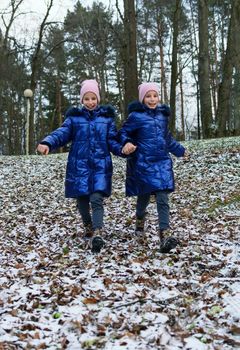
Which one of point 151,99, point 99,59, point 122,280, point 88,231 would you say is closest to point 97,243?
point 88,231

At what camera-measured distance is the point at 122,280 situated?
4.16 m

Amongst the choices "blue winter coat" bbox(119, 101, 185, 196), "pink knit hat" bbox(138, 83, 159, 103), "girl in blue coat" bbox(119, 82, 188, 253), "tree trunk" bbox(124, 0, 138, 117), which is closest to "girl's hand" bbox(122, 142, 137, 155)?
"girl in blue coat" bbox(119, 82, 188, 253)

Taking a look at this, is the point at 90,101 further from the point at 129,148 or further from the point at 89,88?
the point at 129,148

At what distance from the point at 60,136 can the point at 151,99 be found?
111cm

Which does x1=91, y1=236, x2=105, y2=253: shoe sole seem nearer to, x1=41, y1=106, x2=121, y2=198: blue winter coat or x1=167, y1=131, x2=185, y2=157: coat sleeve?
x1=41, y1=106, x2=121, y2=198: blue winter coat

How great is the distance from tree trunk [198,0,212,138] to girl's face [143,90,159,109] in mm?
10223

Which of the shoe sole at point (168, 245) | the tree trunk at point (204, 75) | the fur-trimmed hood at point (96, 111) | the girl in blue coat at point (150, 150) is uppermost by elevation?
the tree trunk at point (204, 75)

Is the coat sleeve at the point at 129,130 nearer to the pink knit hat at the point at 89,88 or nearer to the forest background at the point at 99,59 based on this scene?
the pink knit hat at the point at 89,88

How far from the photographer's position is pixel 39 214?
785 cm

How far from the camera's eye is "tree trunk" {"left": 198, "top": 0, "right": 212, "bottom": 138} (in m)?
15.2

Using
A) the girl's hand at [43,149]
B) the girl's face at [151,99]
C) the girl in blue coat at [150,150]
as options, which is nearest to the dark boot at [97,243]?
the girl in blue coat at [150,150]

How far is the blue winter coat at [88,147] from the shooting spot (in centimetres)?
523

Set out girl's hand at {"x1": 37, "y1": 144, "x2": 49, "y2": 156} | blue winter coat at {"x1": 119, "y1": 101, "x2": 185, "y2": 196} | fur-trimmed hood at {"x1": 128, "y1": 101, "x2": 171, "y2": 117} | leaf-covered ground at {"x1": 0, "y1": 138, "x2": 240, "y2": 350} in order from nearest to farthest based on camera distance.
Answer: leaf-covered ground at {"x1": 0, "y1": 138, "x2": 240, "y2": 350} < girl's hand at {"x1": 37, "y1": 144, "x2": 49, "y2": 156} < blue winter coat at {"x1": 119, "y1": 101, "x2": 185, "y2": 196} < fur-trimmed hood at {"x1": 128, "y1": 101, "x2": 171, "y2": 117}

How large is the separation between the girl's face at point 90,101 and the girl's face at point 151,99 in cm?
59
